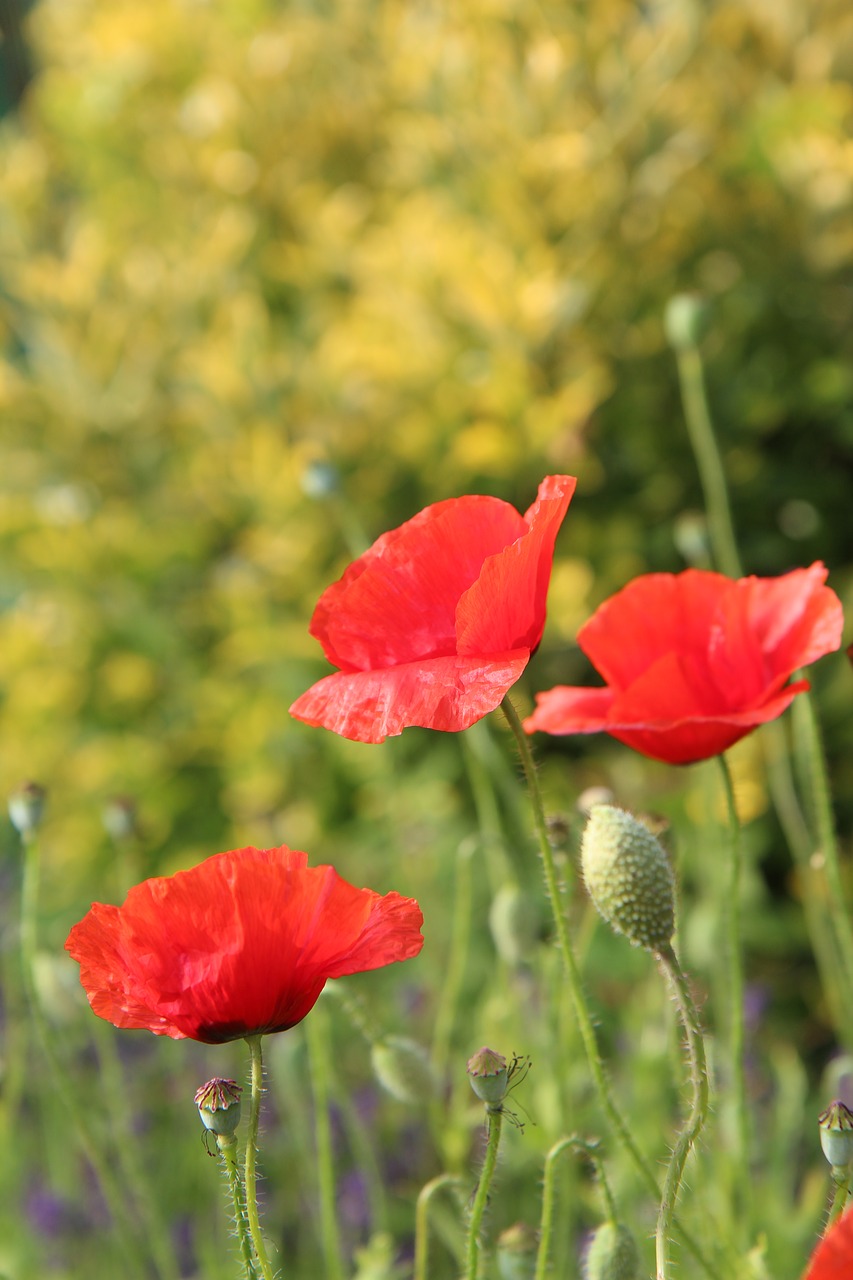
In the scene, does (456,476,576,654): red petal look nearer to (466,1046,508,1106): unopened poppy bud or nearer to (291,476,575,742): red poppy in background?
(291,476,575,742): red poppy in background

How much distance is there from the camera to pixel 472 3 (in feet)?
6.76

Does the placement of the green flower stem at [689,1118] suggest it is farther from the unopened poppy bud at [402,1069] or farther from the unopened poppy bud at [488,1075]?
the unopened poppy bud at [402,1069]

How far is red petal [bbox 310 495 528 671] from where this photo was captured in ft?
1.90

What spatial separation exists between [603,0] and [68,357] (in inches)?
43.3

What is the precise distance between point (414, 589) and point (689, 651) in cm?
17

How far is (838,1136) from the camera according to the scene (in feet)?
1.67

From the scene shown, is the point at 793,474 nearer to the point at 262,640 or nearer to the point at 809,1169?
the point at 262,640

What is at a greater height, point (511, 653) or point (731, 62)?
point (731, 62)

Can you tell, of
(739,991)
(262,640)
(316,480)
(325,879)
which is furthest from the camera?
(262,640)

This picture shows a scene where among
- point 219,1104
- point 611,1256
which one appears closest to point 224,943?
point 219,1104

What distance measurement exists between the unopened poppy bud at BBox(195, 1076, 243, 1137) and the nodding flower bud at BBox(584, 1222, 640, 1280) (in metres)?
0.23

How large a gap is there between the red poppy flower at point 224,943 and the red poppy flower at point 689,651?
17 cm

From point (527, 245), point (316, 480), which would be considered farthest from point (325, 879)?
point (527, 245)

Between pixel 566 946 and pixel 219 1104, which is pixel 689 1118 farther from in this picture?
pixel 219 1104
